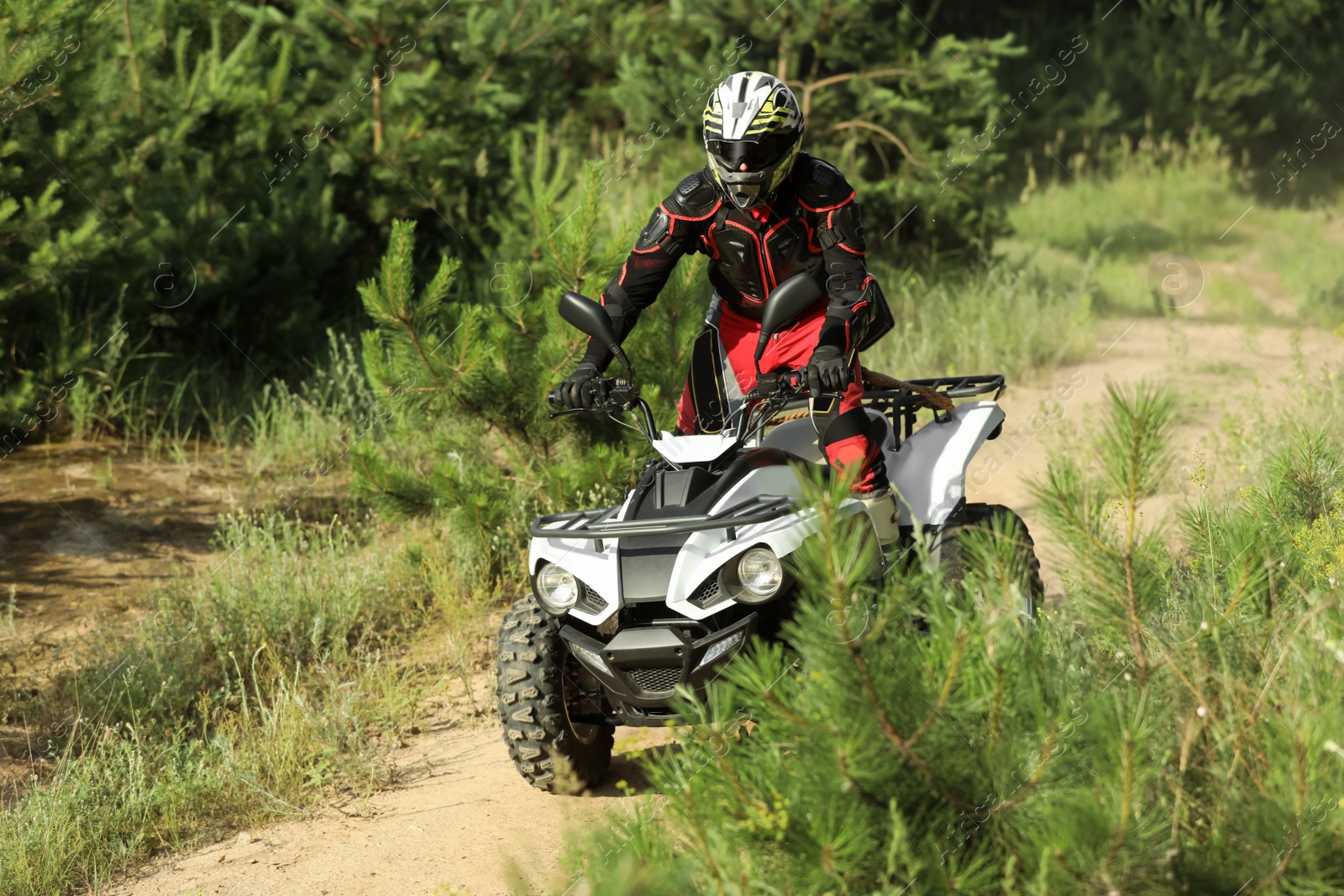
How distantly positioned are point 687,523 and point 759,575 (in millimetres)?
252

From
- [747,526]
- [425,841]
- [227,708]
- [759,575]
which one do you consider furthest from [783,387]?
[227,708]

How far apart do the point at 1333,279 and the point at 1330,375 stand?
621 cm

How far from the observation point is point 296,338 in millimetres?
9383

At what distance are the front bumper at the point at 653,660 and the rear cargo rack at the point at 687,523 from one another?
275 millimetres

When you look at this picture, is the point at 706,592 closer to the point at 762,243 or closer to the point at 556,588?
the point at 556,588

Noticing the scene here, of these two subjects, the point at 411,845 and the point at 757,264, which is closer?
the point at 411,845

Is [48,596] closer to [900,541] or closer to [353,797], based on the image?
[353,797]

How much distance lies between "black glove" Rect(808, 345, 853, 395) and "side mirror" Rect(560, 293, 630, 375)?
1.93 feet

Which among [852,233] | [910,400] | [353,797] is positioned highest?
[852,233]

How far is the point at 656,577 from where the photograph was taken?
3725mm

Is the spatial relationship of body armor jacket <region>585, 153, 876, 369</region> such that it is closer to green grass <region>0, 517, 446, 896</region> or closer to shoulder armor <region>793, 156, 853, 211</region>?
shoulder armor <region>793, 156, 853, 211</region>

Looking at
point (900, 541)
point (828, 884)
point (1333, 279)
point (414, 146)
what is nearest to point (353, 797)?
point (900, 541)

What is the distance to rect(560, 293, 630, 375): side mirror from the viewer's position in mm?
4113

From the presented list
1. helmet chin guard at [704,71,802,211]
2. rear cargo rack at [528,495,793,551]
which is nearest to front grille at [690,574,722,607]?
rear cargo rack at [528,495,793,551]
